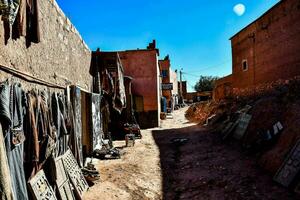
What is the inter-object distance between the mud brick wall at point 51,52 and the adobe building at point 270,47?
1053 centimetres

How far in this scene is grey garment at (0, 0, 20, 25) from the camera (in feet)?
9.35

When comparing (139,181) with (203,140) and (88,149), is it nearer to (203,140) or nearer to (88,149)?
(88,149)

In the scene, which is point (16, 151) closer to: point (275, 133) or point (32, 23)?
point (32, 23)

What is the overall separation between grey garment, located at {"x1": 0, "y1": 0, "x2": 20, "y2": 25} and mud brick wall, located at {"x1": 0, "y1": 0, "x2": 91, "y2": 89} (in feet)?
0.35

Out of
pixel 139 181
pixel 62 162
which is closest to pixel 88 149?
pixel 139 181

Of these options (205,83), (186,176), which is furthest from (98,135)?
(205,83)

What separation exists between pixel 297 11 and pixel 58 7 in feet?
38.5

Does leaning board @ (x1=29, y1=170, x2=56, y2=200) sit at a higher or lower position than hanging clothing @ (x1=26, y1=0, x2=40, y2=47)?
lower

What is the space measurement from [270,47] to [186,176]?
1129 centimetres

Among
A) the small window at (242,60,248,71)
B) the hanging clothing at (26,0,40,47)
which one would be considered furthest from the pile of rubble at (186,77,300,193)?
the small window at (242,60,248,71)

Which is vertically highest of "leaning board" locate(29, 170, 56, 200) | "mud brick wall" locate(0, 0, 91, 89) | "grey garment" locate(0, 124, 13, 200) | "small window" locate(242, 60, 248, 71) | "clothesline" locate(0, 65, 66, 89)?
"small window" locate(242, 60, 248, 71)

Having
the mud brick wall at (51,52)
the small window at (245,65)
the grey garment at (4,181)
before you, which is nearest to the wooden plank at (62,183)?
the mud brick wall at (51,52)

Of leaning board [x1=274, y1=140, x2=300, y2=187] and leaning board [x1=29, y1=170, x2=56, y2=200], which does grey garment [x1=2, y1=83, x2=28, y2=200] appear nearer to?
leaning board [x1=29, y1=170, x2=56, y2=200]

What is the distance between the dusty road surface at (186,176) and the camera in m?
5.36
